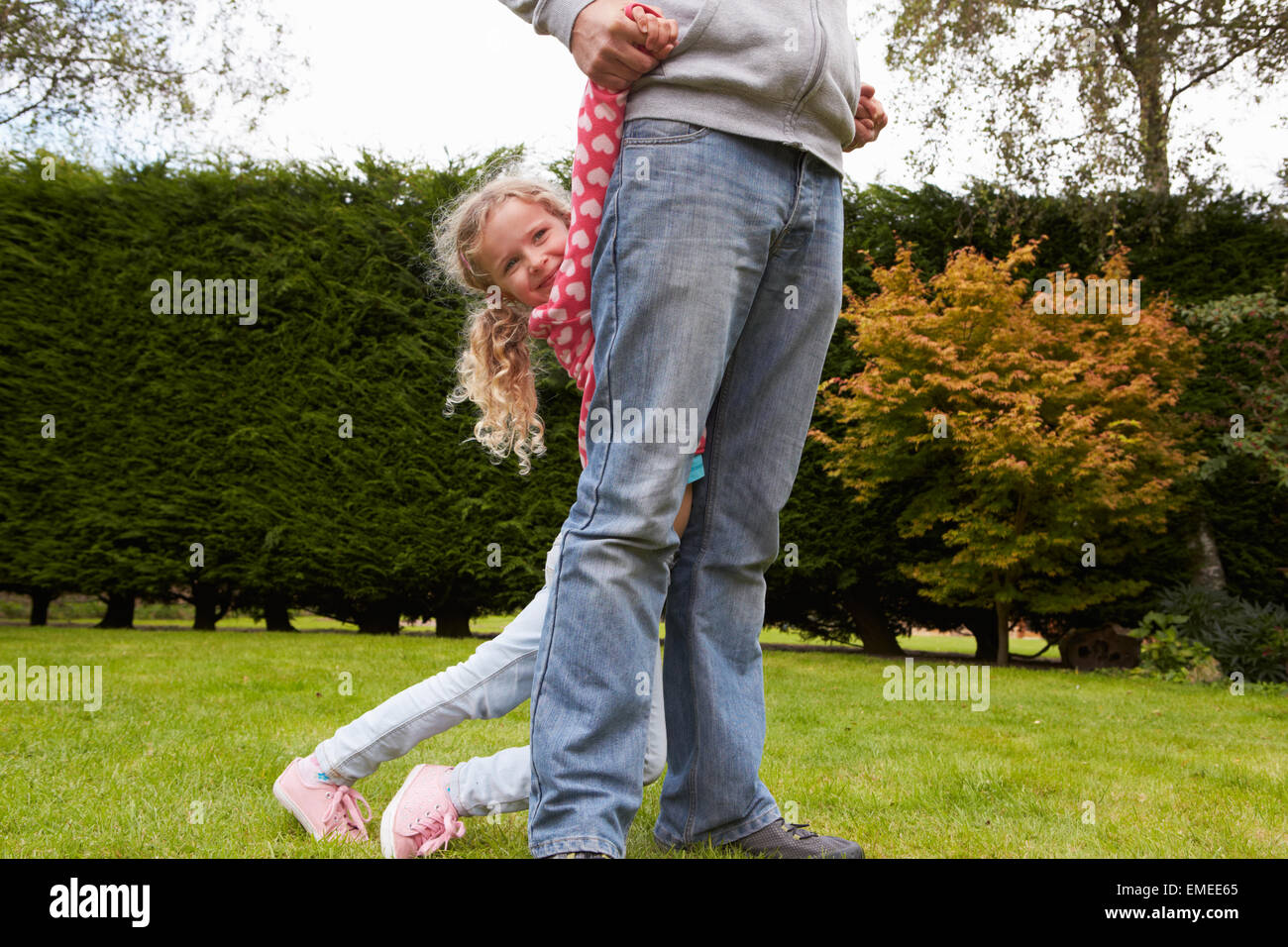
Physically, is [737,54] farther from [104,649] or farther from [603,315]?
[104,649]

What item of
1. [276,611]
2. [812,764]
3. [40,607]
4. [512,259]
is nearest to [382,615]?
[276,611]

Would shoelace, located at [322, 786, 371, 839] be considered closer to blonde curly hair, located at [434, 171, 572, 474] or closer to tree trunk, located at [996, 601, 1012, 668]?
blonde curly hair, located at [434, 171, 572, 474]

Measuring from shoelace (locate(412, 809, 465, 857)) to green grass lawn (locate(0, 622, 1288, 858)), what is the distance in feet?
0.17

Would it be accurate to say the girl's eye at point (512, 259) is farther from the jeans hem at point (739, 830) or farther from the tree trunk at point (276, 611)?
the tree trunk at point (276, 611)

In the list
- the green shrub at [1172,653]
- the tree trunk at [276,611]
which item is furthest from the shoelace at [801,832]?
the tree trunk at [276,611]

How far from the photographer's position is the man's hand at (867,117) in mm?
1831

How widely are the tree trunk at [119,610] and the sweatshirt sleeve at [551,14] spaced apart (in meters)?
7.79

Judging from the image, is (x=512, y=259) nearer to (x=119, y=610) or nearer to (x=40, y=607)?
(x=119, y=610)

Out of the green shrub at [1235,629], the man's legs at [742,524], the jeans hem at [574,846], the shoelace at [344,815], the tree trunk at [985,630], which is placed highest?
the man's legs at [742,524]

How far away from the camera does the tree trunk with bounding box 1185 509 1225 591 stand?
7.03 metres

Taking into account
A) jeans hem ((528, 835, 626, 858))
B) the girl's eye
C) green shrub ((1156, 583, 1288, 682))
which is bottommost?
green shrub ((1156, 583, 1288, 682))

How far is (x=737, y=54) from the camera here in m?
1.43

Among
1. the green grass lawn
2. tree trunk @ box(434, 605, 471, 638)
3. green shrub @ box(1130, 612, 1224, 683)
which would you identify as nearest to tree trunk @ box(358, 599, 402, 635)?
tree trunk @ box(434, 605, 471, 638)

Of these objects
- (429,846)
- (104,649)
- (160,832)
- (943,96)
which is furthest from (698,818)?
(943,96)
